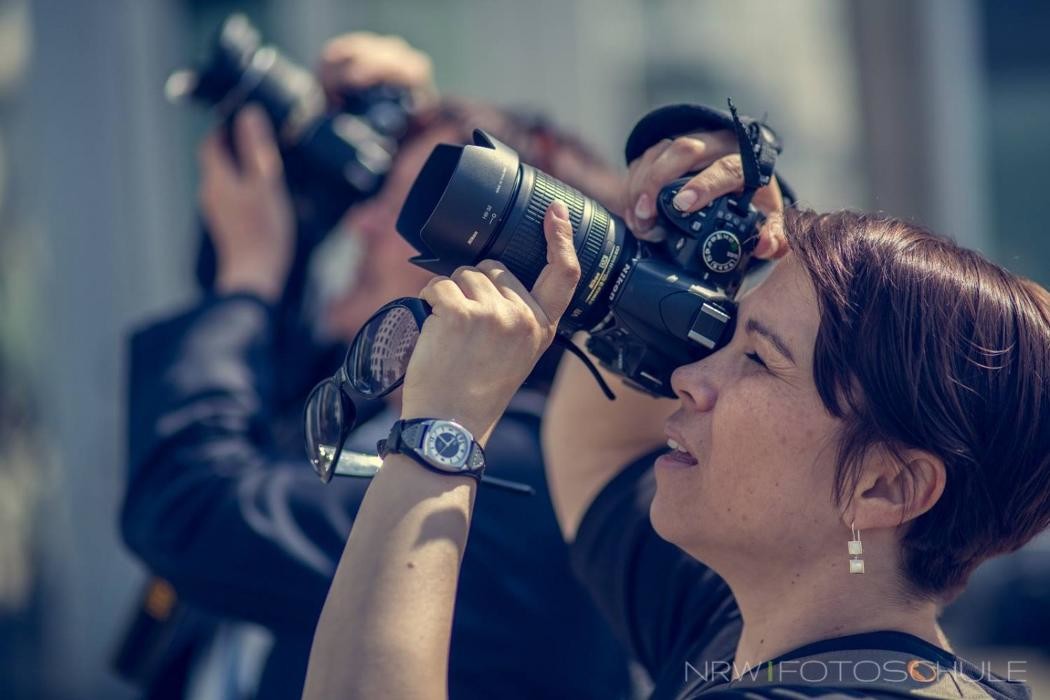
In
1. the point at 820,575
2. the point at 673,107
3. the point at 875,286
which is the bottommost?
the point at 820,575

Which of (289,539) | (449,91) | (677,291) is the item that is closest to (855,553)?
(677,291)

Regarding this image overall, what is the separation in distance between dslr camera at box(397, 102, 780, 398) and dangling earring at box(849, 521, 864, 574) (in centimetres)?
27

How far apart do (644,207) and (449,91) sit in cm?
300

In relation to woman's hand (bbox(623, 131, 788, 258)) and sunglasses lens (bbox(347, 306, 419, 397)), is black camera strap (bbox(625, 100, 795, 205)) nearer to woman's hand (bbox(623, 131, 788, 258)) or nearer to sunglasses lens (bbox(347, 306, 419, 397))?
woman's hand (bbox(623, 131, 788, 258))

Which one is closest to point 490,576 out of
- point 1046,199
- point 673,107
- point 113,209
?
point 673,107

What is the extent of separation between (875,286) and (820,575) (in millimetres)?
341

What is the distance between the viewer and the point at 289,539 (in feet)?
6.19

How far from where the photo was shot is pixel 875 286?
1.44 metres

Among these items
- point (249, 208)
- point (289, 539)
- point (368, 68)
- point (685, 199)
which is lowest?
point (289, 539)

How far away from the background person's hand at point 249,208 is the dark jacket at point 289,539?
28 centimetres

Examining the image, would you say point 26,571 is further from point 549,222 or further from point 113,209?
point 549,222

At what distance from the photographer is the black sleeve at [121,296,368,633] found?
1886 mm

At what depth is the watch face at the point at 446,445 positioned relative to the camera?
136cm

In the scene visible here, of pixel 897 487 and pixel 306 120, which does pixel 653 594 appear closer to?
pixel 897 487
